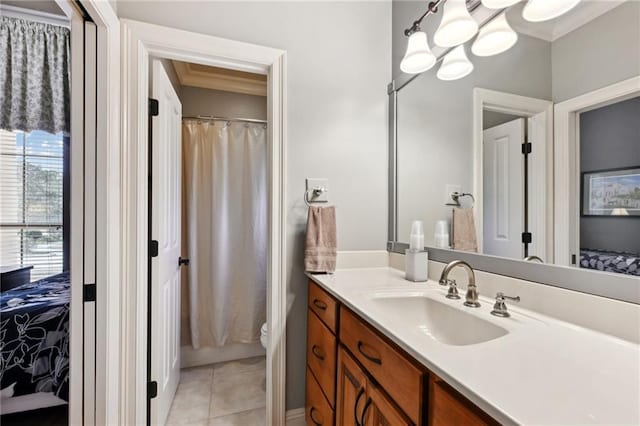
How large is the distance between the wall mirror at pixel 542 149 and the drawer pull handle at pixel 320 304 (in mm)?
601

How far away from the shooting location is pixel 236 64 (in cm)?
145

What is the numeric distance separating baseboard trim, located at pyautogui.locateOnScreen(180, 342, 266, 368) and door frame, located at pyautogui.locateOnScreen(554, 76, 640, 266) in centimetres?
224

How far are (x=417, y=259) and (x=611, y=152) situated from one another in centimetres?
76

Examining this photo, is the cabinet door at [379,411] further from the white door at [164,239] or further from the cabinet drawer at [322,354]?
the white door at [164,239]

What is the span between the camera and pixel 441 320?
1.02 metres

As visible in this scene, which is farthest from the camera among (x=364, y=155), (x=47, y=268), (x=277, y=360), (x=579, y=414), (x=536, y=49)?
(x=47, y=268)

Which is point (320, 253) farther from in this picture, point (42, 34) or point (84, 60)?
point (42, 34)

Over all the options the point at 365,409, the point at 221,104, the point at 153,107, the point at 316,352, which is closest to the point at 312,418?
the point at 316,352

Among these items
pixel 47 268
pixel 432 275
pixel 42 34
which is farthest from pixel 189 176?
pixel 432 275

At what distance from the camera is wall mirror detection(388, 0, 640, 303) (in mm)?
730

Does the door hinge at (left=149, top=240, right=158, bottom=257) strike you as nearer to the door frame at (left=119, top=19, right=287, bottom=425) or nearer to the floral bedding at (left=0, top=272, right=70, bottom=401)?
the door frame at (left=119, top=19, right=287, bottom=425)

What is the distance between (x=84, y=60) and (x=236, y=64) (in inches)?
25.1

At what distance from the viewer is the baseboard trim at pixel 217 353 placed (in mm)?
2189

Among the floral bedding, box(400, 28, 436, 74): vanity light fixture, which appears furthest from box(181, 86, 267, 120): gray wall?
the floral bedding
